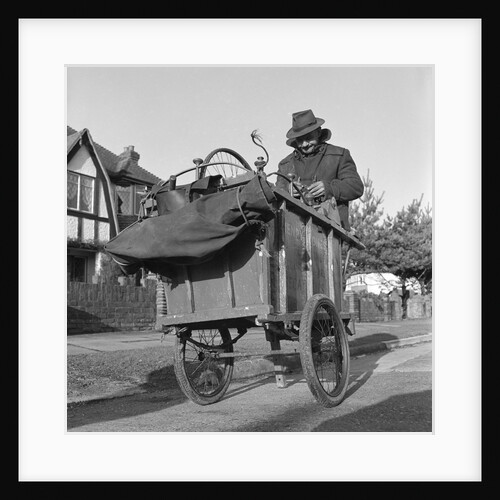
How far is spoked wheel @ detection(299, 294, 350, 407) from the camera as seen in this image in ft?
Result: 16.5

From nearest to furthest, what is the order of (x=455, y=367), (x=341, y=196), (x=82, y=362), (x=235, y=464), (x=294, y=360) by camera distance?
(x=235, y=464) < (x=455, y=367) < (x=341, y=196) < (x=82, y=362) < (x=294, y=360)

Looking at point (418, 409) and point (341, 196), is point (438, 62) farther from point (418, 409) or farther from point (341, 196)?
point (418, 409)

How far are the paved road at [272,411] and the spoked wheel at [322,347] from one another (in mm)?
194

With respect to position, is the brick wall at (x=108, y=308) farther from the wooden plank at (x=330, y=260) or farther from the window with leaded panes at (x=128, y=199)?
the wooden plank at (x=330, y=260)

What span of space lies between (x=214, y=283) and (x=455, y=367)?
2.17m

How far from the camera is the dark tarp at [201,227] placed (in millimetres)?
4711

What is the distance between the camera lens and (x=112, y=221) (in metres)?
21.3

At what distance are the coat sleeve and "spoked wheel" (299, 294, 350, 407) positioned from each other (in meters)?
1.46

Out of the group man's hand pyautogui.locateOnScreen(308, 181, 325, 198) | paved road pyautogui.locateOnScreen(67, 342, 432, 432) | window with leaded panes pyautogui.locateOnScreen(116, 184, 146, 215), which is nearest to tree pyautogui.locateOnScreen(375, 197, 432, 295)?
window with leaded panes pyautogui.locateOnScreen(116, 184, 146, 215)

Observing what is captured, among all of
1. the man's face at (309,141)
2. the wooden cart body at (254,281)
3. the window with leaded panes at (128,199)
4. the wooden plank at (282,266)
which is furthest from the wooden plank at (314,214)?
the window with leaded panes at (128,199)

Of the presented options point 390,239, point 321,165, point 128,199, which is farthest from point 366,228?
point 321,165

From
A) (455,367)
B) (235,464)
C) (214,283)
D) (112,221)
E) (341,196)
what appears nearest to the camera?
(235,464)

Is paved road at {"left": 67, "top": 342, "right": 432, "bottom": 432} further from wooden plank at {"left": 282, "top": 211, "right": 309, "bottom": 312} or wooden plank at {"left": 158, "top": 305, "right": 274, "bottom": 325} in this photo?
wooden plank at {"left": 282, "top": 211, "right": 309, "bottom": 312}

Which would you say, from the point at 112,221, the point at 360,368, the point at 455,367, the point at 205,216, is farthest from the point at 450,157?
the point at 112,221
